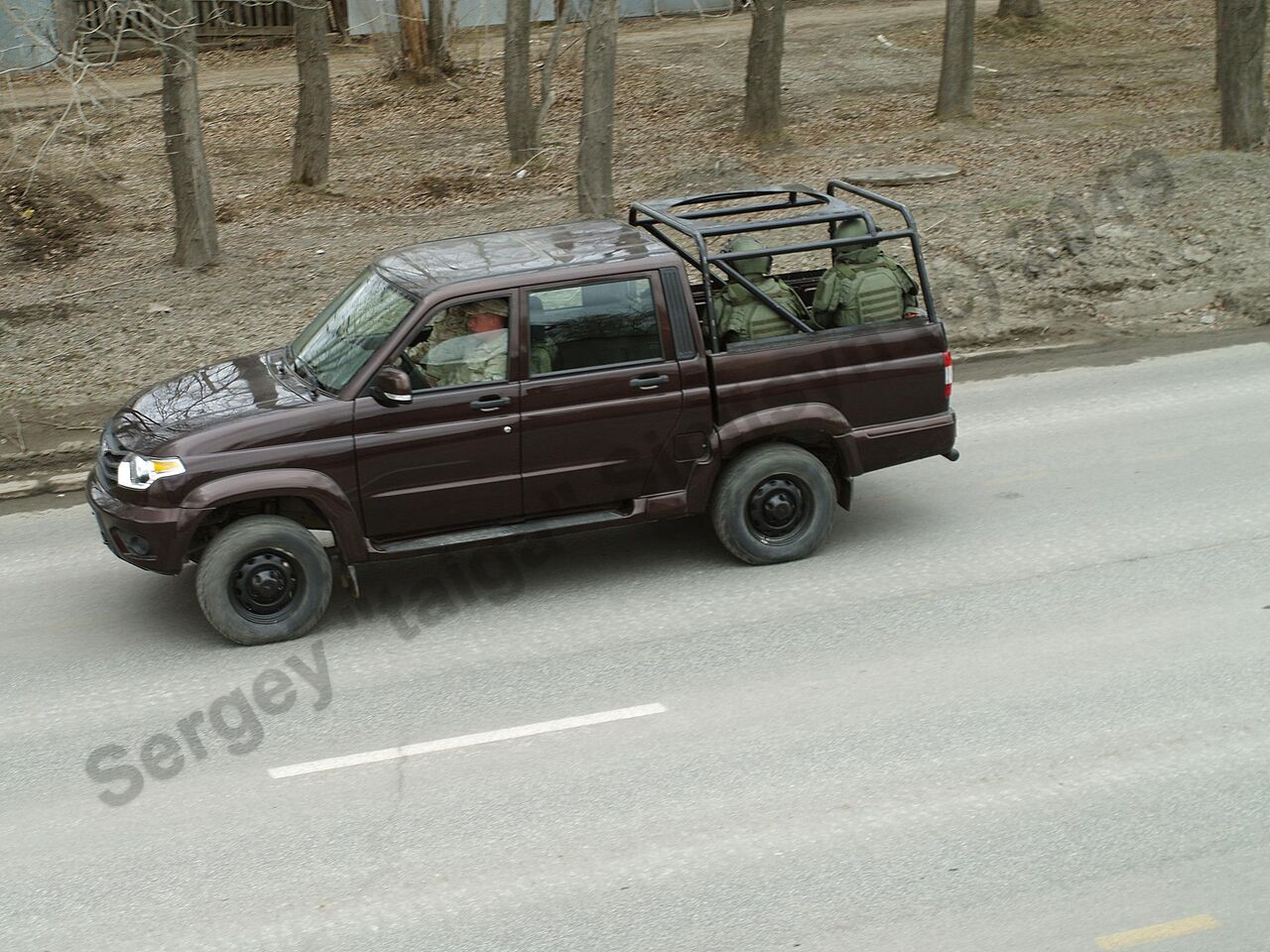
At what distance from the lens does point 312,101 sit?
59.6ft

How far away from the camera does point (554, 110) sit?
934 inches

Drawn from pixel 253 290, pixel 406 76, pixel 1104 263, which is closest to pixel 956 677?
pixel 1104 263

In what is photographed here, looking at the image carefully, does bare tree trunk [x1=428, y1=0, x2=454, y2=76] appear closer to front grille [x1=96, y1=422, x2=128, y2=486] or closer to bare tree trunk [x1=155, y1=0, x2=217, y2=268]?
bare tree trunk [x1=155, y1=0, x2=217, y2=268]

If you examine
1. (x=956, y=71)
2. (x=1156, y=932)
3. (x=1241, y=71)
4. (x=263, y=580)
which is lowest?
(x=1156, y=932)

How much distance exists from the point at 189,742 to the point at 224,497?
4.48 feet

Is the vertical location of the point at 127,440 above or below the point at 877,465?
above

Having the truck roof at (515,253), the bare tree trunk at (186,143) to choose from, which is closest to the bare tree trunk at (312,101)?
the bare tree trunk at (186,143)

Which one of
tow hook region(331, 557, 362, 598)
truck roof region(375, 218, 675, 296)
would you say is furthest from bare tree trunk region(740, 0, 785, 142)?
tow hook region(331, 557, 362, 598)

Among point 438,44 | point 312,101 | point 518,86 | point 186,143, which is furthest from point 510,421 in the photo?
point 438,44

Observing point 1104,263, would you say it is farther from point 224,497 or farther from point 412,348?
point 224,497

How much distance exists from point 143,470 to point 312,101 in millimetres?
12135

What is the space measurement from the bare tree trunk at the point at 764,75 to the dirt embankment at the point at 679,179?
50cm

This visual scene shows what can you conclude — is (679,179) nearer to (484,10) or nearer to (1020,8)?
(484,10)

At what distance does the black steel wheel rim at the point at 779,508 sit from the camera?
8172 mm
